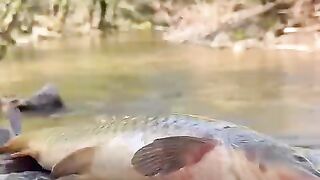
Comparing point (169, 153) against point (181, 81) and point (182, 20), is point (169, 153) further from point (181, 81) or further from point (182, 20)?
point (182, 20)

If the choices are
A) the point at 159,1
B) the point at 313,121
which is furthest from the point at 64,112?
the point at 159,1

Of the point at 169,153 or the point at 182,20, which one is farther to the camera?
the point at 182,20

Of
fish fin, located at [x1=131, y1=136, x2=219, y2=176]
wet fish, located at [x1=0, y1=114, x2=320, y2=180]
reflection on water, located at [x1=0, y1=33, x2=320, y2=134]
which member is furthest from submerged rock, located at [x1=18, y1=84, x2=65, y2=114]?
fish fin, located at [x1=131, y1=136, x2=219, y2=176]

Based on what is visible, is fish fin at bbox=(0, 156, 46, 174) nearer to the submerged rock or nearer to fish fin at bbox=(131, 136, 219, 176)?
fish fin at bbox=(131, 136, 219, 176)

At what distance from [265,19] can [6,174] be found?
18.1 feet

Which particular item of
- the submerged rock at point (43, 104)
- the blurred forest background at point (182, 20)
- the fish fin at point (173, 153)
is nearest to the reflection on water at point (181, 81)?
the submerged rock at point (43, 104)

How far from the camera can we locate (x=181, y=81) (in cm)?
408

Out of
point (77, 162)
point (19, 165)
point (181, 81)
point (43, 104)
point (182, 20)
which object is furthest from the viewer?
point (182, 20)

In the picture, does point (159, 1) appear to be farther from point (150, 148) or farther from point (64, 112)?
point (150, 148)

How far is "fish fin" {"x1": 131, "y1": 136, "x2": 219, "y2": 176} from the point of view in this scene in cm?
115

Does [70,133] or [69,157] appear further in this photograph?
[70,133]

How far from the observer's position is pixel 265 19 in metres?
6.76

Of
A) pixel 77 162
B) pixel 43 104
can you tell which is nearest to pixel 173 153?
pixel 77 162

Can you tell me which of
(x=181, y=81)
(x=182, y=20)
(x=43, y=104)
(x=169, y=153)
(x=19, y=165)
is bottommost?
(x=182, y=20)
